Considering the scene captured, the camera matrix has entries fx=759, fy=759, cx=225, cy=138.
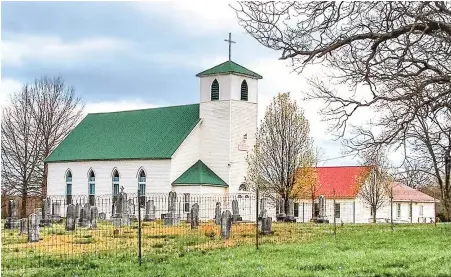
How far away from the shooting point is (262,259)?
53.6ft

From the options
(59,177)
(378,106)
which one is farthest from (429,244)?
(59,177)

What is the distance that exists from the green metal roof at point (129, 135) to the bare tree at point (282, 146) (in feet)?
27.8

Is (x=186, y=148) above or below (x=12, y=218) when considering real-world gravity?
above

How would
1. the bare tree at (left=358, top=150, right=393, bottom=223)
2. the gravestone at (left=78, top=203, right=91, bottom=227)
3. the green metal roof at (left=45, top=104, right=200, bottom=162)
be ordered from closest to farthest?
the gravestone at (left=78, top=203, right=91, bottom=227) → the bare tree at (left=358, top=150, right=393, bottom=223) → the green metal roof at (left=45, top=104, right=200, bottom=162)

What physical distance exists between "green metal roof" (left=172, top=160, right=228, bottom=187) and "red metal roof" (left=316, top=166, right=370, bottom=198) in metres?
9.02

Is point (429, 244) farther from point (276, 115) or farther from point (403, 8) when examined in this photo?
point (276, 115)

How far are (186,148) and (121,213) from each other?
17943mm

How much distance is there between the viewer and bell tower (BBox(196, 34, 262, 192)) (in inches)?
2133

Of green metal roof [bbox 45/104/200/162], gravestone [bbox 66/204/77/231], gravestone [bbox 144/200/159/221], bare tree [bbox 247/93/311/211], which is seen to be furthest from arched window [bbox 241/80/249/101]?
gravestone [bbox 66/204/77/231]

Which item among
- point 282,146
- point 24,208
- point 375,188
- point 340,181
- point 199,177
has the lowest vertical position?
point 24,208

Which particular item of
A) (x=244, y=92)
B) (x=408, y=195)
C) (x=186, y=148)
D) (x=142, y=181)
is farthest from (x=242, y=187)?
(x=408, y=195)

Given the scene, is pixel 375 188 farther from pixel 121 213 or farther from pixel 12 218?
pixel 12 218

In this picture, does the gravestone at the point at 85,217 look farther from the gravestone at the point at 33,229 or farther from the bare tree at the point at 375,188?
the bare tree at the point at 375,188

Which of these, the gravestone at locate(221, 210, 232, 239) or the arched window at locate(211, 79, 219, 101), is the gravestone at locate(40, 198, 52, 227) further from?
the arched window at locate(211, 79, 219, 101)
